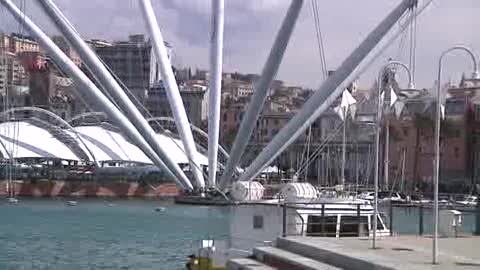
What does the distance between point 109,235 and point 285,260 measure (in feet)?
122

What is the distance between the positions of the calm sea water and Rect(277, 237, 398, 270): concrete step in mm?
10835

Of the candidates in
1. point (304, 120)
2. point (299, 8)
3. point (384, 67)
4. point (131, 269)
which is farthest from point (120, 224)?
point (384, 67)

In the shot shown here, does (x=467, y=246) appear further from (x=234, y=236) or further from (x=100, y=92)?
(x=100, y=92)

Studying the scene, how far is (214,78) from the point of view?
219ft

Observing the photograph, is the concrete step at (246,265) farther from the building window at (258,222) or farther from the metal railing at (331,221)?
the building window at (258,222)

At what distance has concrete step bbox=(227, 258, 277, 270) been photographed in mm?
20656

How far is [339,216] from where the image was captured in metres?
25.5

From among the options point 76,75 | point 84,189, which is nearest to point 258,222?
point 76,75

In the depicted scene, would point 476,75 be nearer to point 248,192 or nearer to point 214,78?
point 248,192

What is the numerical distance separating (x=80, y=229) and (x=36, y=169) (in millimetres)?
67485

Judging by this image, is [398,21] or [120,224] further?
[120,224]

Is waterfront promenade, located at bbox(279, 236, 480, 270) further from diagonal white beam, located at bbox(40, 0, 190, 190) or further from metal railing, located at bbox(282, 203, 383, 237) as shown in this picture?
diagonal white beam, located at bbox(40, 0, 190, 190)

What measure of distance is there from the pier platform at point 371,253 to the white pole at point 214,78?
131 feet

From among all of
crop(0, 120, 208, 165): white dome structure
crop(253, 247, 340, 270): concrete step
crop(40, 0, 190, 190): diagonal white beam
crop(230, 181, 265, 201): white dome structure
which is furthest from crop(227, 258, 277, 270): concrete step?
crop(0, 120, 208, 165): white dome structure
